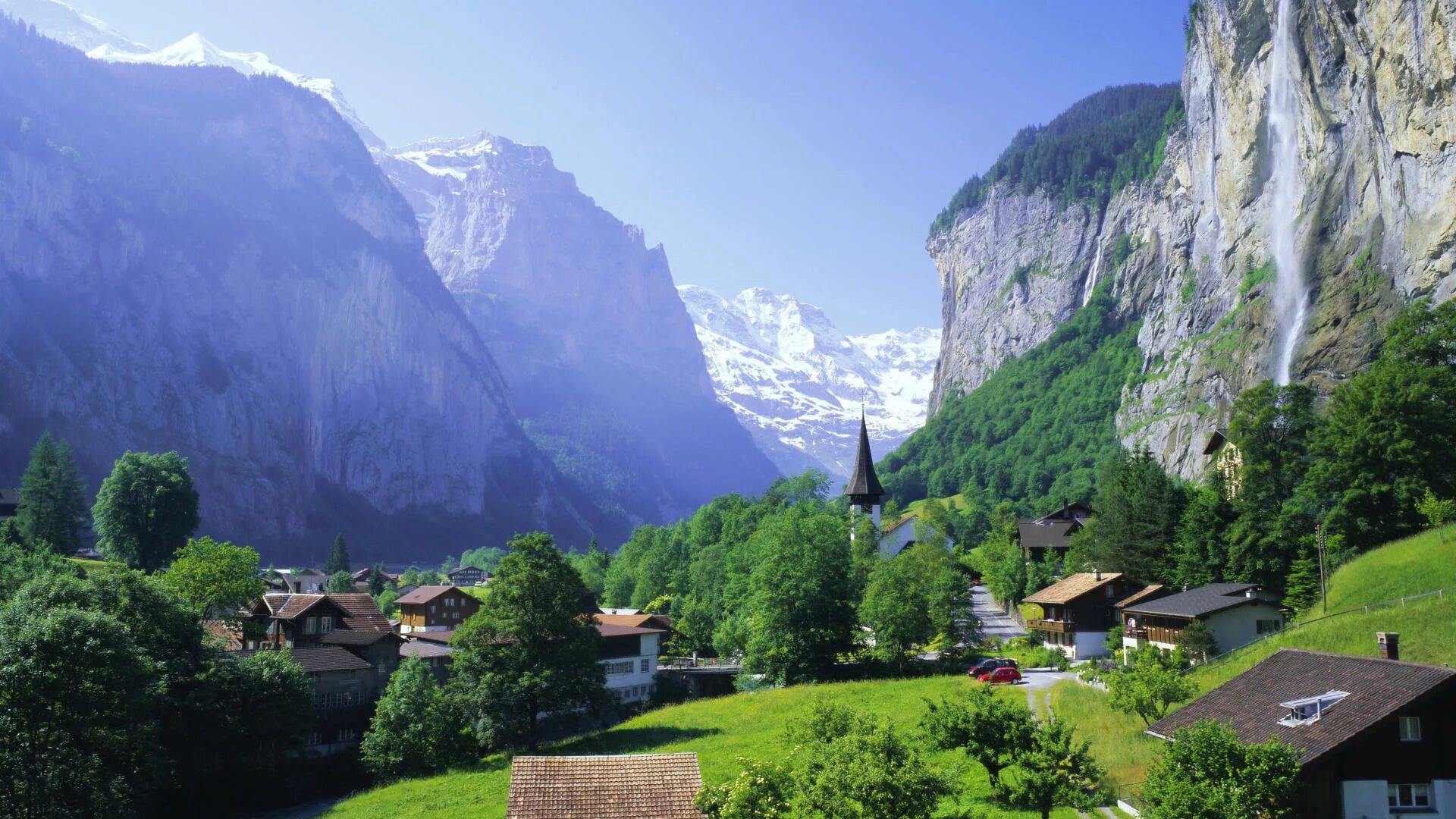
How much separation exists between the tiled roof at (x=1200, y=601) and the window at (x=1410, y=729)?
22716 millimetres

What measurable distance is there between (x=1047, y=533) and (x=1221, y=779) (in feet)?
267

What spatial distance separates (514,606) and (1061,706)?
30805 millimetres

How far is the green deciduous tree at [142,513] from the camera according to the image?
286 ft

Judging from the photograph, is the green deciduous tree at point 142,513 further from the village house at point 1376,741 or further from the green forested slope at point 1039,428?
the green forested slope at point 1039,428

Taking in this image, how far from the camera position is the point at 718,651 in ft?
262

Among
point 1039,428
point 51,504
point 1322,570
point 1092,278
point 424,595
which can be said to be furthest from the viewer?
point 1092,278

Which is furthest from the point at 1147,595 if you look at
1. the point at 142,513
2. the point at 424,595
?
the point at 142,513

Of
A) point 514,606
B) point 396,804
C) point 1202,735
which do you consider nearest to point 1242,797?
point 1202,735

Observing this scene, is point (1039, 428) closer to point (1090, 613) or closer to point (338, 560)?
point (1090, 613)

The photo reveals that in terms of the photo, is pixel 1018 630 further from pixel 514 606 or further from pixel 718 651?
pixel 514 606

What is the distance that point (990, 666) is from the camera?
55938 mm

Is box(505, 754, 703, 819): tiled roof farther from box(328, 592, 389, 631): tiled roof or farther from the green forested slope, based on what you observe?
the green forested slope

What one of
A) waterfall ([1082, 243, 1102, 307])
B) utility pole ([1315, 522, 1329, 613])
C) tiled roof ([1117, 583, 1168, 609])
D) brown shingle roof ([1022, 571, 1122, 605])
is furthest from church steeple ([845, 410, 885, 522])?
waterfall ([1082, 243, 1102, 307])

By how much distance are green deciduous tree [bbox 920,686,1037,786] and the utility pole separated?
22247 millimetres
